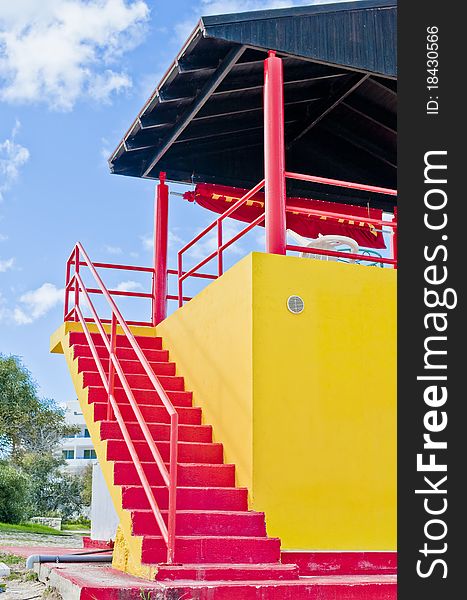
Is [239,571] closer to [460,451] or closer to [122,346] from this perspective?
[460,451]

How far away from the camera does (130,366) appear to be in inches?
348

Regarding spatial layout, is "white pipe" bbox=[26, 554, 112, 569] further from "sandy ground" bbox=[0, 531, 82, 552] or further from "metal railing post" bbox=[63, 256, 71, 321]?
"sandy ground" bbox=[0, 531, 82, 552]

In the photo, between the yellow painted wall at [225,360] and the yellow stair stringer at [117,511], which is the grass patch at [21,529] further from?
the yellow painted wall at [225,360]

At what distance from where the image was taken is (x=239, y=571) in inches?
216

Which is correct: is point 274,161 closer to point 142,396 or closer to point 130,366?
point 142,396

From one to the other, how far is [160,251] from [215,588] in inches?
257

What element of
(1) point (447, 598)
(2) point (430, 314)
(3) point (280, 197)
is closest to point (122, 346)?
(3) point (280, 197)

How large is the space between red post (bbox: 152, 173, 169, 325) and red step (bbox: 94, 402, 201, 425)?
2939mm

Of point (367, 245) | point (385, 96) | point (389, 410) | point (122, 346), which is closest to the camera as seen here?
point (389, 410)

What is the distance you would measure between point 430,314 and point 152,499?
7.78 feet

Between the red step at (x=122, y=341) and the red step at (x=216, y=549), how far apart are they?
3.85m

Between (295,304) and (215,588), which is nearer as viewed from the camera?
(215,588)

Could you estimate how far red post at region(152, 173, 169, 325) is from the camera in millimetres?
10781

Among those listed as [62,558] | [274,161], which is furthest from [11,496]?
[274,161]
